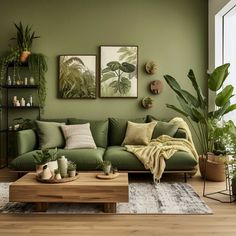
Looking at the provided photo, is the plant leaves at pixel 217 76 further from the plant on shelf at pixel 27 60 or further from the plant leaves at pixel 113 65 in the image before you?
A: the plant on shelf at pixel 27 60

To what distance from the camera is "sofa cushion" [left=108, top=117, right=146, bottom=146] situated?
15.2 ft

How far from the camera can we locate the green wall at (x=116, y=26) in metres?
5.02

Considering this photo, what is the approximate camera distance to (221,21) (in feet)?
15.7

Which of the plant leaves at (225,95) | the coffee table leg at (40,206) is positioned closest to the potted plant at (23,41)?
the coffee table leg at (40,206)

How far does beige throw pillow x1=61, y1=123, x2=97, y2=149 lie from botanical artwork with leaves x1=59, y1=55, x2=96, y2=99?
823 mm

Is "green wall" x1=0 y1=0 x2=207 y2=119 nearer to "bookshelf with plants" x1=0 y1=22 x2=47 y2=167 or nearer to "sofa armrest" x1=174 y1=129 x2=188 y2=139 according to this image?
"bookshelf with plants" x1=0 y1=22 x2=47 y2=167

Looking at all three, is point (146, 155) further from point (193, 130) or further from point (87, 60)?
point (87, 60)

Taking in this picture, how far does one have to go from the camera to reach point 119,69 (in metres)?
5.02

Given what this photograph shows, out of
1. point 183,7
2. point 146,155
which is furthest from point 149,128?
point 183,7

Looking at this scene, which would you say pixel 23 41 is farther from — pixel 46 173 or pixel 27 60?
pixel 46 173

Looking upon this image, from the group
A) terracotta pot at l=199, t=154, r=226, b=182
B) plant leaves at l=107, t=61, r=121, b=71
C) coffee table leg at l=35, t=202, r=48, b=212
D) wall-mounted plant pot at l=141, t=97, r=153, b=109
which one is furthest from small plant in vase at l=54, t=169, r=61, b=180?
plant leaves at l=107, t=61, r=121, b=71

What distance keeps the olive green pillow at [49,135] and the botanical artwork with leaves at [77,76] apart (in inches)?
33.1

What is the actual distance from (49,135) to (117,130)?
112cm

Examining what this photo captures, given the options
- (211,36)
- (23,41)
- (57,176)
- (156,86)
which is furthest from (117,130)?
(211,36)
